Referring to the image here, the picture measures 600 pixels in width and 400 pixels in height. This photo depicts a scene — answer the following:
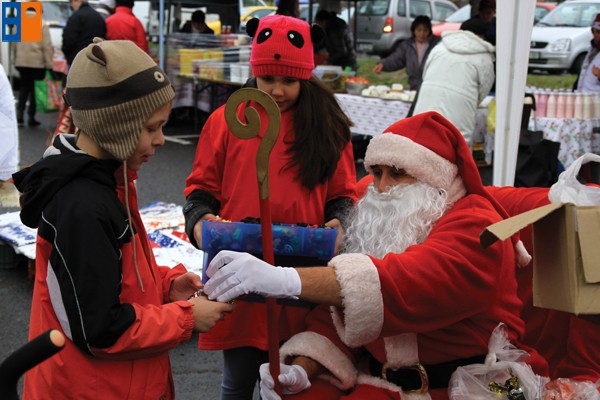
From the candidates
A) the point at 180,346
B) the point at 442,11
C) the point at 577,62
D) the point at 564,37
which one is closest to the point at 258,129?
the point at 180,346

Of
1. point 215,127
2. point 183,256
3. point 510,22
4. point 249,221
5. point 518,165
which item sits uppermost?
point 510,22

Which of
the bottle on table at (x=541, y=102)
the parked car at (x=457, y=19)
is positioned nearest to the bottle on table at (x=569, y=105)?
the bottle on table at (x=541, y=102)

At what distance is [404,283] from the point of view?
1.96 metres

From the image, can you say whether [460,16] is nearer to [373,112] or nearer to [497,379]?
[373,112]

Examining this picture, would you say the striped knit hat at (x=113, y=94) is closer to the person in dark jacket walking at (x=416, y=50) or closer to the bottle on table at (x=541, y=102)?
the bottle on table at (x=541, y=102)

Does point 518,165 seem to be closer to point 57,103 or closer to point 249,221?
point 249,221

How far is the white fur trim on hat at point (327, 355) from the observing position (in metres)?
2.19

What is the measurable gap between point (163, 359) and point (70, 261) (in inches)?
17.5

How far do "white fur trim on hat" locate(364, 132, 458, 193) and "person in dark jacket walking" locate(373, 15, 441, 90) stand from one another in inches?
264

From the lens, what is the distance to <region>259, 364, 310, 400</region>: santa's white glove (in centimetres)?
204

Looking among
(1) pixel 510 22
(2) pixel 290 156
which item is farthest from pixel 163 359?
(1) pixel 510 22

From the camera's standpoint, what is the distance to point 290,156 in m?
2.51

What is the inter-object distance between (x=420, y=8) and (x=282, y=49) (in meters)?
16.0

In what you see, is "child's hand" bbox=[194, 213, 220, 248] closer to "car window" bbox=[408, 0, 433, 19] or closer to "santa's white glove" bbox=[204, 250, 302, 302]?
"santa's white glove" bbox=[204, 250, 302, 302]
